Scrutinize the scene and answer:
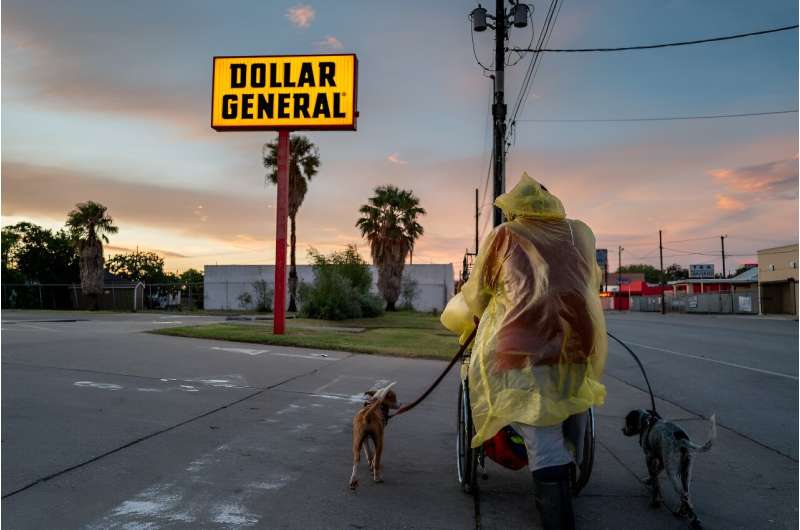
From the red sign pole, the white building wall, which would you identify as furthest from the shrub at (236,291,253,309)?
the red sign pole

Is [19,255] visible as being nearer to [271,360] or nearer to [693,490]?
[271,360]

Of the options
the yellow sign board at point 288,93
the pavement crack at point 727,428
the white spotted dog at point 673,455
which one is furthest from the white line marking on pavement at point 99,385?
the yellow sign board at point 288,93

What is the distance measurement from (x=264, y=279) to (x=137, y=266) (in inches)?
2046

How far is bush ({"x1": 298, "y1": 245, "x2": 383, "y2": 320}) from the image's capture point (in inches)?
1131

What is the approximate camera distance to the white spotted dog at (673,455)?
3269mm

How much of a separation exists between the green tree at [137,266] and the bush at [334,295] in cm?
6817

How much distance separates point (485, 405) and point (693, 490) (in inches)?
80.7

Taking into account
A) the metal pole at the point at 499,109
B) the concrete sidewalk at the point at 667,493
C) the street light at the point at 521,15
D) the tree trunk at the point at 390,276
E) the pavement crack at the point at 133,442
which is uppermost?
the street light at the point at 521,15

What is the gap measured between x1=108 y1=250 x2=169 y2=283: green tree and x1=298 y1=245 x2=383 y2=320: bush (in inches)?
2684

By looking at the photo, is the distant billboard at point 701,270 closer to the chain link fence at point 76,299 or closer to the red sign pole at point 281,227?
the chain link fence at point 76,299

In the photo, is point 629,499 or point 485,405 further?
point 629,499

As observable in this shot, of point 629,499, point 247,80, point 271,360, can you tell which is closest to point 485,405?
point 629,499

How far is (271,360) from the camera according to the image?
11141 millimetres

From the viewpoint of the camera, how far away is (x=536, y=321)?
10.2 feet
